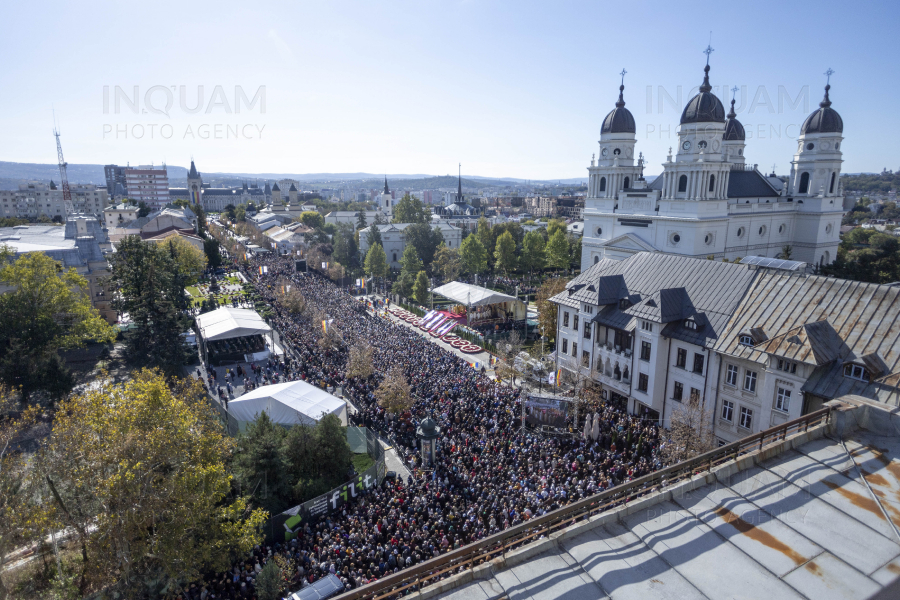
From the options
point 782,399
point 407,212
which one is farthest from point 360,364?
point 407,212

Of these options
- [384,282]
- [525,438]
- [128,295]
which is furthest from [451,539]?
[384,282]

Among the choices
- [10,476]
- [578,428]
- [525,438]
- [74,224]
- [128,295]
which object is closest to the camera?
[10,476]

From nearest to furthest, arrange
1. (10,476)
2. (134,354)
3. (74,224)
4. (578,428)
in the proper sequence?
1. (10,476)
2. (578,428)
3. (134,354)
4. (74,224)

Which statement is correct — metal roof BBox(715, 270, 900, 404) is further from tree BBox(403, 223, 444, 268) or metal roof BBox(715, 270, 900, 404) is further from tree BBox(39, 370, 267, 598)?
tree BBox(403, 223, 444, 268)

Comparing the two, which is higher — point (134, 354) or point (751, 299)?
point (751, 299)

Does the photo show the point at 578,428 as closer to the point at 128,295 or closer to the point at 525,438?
the point at 525,438

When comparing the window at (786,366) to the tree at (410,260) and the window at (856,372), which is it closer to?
the window at (856,372)

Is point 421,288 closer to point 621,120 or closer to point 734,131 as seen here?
point 621,120

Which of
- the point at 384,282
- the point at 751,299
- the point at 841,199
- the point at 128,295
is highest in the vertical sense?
the point at 841,199
